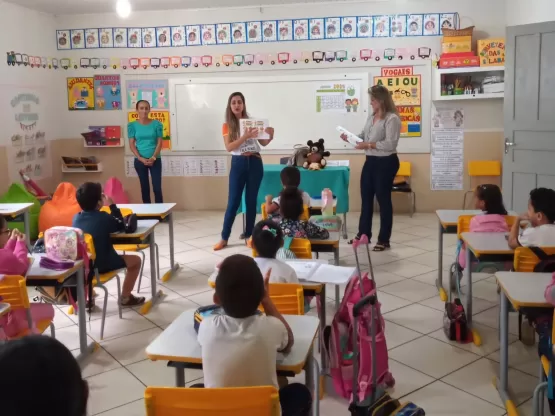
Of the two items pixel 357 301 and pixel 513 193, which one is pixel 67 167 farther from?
pixel 357 301

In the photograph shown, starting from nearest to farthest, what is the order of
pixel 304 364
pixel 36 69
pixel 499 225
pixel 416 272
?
Answer: 1. pixel 304 364
2. pixel 499 225
3. pixel 416 272
4. pixel 36 69

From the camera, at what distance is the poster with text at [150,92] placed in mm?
8102

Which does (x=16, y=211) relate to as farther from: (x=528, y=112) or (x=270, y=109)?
(x=528, y=112)

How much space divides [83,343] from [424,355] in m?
2.03

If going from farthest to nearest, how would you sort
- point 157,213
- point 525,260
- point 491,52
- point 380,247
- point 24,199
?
point 491,52 → point 24,199 → point 380,247 → point 157,213 → point 525,260

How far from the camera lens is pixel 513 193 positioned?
593 centimetres

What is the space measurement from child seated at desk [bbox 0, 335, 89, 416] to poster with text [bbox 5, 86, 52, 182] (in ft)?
21.6

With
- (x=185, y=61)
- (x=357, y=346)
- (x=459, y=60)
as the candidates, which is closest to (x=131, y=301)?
(x=357, y=346)

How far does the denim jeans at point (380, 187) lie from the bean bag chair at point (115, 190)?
338 centimetres

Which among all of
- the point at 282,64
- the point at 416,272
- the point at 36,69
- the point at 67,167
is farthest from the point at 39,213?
the point at 416,272

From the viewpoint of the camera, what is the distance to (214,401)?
1.63 metres

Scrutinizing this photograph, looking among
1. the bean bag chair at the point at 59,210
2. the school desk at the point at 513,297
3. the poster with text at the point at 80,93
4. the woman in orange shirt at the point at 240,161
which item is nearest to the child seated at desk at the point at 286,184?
the woman in orange shirt at the point at 240,161

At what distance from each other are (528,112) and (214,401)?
5.02m

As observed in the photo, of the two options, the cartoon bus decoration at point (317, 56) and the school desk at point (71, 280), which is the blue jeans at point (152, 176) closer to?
the cartoon bus decoration at point (317, 56)
